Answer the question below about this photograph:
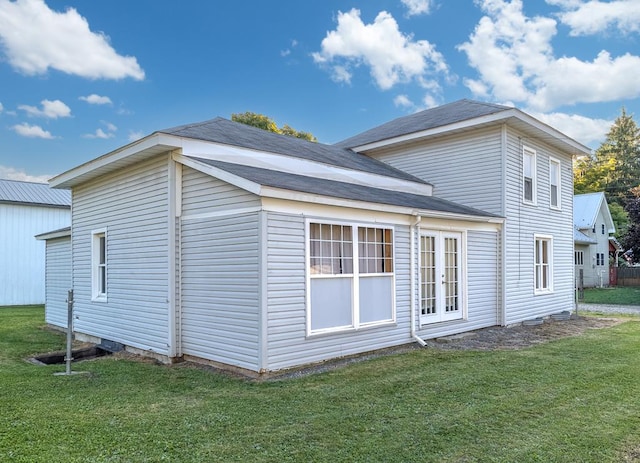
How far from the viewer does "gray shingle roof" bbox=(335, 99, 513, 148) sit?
11.6 m

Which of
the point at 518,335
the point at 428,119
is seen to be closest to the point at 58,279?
the point at 428,119

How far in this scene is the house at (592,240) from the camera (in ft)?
86.2

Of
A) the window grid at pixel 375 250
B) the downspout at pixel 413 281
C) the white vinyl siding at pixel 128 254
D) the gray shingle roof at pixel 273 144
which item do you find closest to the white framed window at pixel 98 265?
the white vinyl siding at pixel 128 254

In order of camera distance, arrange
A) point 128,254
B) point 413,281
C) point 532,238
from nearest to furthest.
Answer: point 413,281, point 128,254, point 532,238

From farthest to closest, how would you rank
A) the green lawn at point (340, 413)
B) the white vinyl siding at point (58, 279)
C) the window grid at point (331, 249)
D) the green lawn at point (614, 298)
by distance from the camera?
the green lawn at point (614, 298)
the white vinyl siding at point (58, 279)
the window grid at point (331, 249)
the green lawn at point (340, 413)

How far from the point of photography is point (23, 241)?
61.3 feet

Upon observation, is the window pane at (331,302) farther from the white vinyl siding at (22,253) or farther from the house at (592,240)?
the house at (592,240)

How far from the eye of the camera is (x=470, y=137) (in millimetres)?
11367

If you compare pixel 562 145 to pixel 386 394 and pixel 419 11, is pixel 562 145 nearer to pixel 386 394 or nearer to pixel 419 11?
pixel 419 11

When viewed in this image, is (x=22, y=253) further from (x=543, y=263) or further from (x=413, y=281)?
(x=543, y=263)

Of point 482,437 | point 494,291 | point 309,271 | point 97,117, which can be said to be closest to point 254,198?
point 309,271

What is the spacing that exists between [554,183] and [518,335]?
18.4 ft

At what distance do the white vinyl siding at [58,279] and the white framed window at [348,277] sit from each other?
747cm

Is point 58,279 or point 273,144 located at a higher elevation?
point 273,144
